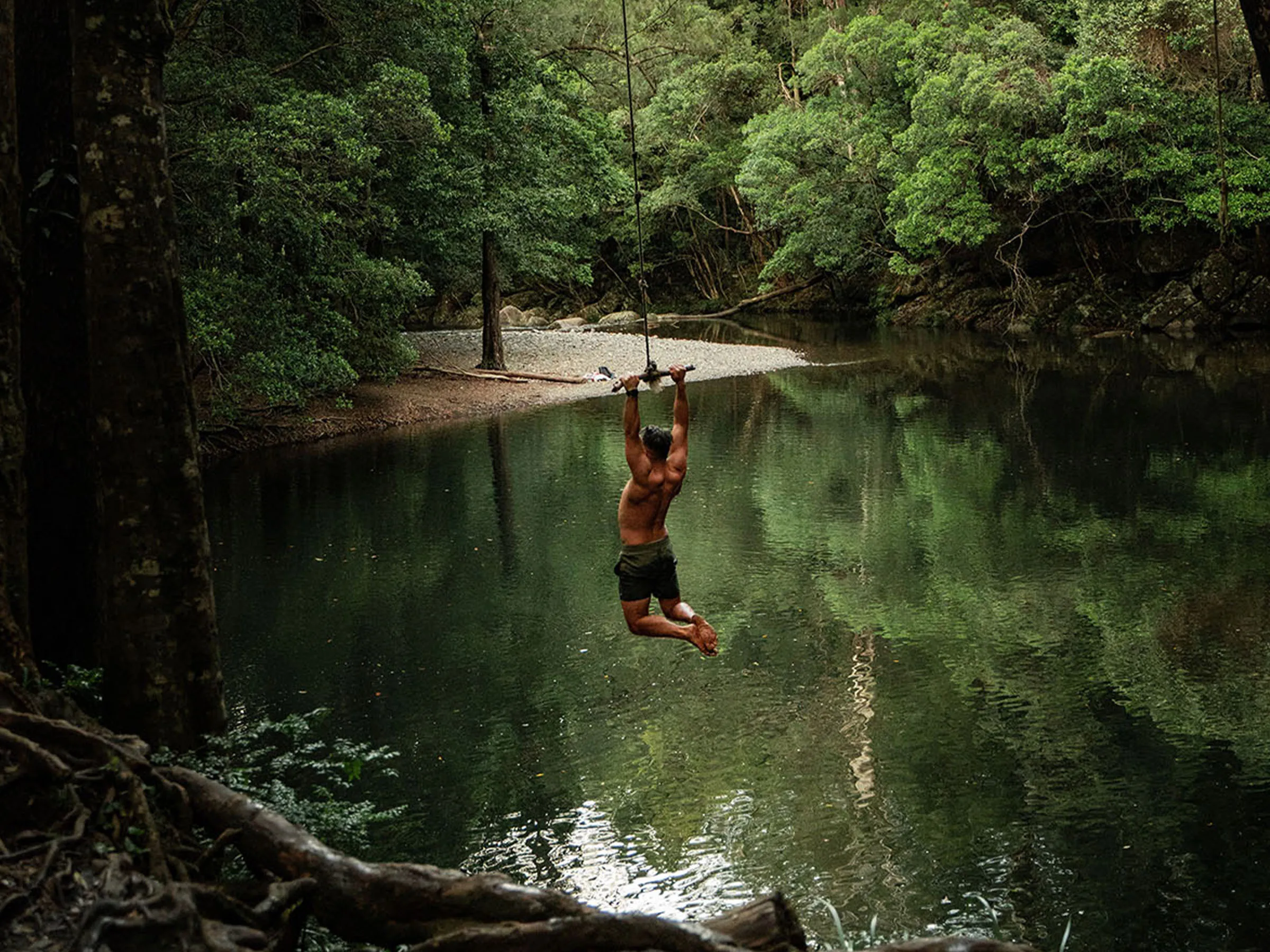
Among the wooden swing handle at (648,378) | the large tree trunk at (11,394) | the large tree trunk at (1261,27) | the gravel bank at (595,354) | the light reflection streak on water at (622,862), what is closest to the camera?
the large tree trunk at (1261,27)

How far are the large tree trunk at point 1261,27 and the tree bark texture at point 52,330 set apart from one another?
522 centimetres

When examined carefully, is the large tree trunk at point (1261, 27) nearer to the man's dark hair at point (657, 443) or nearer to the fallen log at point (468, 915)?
the fallen log at point (468, 915)

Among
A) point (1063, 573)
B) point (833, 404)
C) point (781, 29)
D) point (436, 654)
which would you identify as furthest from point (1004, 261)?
point (436, 654)

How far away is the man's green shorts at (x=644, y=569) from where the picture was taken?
8.73 metres

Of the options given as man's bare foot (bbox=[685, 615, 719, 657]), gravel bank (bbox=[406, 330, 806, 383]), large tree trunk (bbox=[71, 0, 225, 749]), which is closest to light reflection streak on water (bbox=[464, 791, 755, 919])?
man's bare foot (bbox=[685, 615, 719, 657])

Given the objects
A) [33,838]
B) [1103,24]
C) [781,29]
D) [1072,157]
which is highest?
[781,29]

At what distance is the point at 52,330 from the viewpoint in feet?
22.1

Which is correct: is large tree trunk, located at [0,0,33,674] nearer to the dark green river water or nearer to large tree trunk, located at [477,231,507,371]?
the dark green river water

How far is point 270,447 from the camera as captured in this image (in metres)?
22.3

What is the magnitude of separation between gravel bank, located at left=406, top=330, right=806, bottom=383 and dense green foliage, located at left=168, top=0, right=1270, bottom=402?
7.43 ft

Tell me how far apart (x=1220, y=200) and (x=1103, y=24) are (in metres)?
5.40

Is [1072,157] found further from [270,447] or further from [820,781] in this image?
[820,781]

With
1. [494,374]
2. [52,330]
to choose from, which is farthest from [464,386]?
[52,330]

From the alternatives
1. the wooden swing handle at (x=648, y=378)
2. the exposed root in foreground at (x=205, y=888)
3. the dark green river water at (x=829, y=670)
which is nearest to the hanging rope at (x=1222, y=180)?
the dark green river water at (x=829, y=670)
